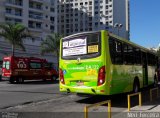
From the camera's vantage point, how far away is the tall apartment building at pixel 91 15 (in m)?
132

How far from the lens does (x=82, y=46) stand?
13.1 meters

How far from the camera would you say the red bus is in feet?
95.5

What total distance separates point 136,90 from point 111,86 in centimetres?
405

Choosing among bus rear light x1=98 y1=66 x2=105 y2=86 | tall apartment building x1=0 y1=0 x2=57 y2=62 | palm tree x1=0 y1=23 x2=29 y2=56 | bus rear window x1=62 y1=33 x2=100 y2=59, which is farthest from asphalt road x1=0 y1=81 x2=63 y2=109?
tall apartment building x1=0 y1=0 x2=57 y2=62

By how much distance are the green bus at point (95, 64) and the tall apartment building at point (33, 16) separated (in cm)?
4872

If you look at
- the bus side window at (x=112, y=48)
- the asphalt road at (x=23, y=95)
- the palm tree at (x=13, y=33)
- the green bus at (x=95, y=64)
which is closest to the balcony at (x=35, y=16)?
the palm tree at (x=13, y=33)

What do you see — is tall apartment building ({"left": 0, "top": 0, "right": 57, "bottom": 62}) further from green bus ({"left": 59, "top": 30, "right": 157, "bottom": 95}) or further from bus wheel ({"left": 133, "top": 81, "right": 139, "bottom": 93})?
green bus ({"left": 59, "top": 30, "right": 157, "bottom": 95})

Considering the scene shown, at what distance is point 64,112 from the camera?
10828mm

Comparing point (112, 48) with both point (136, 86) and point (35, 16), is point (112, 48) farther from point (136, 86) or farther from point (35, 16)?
point (35, 16)

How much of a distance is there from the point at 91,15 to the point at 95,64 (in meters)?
123

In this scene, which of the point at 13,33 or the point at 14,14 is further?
the point at 14,14

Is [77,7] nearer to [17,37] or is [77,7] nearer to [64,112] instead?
[17,37]

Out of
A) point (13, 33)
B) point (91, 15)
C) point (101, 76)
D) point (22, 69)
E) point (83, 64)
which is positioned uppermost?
point (91, 15)

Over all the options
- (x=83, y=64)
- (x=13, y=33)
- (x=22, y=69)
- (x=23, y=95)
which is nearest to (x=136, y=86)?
(x=83, y=64)
